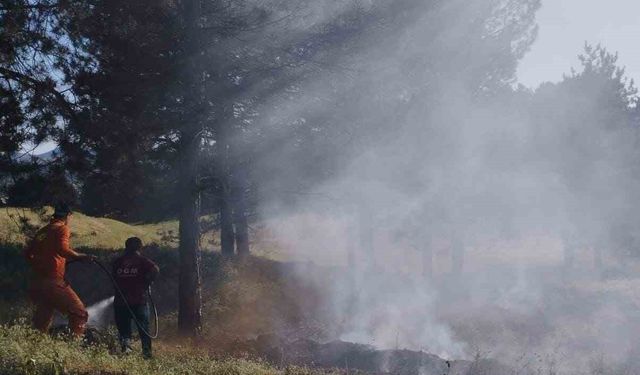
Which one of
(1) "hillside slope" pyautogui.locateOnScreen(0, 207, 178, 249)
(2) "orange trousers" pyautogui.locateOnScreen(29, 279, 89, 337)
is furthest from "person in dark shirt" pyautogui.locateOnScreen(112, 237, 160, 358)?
(1) "hillside slope" pyautogui.locateOnScreen(0, 207, 178, 249)

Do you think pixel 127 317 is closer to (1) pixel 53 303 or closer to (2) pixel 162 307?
(1) pixel 53 303

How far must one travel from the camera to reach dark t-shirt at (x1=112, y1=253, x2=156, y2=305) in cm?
762

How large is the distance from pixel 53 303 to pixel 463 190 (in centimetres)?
1504

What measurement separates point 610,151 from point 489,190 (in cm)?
696

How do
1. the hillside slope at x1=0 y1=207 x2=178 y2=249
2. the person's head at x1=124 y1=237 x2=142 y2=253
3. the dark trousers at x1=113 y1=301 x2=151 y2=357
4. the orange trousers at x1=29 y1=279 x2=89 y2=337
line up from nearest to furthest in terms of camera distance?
the orange trousers at x1=29 y1=279 x2=89 y2=337
the dark trousers at x1=113 y1=301 x2=151 y2=357
the person's head at x1=124 y1=237 x2=142 y2=253
the hillside slope at x1=0 y1=207 x2=178 y2=249

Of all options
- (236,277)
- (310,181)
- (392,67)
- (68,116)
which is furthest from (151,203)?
(392,67)

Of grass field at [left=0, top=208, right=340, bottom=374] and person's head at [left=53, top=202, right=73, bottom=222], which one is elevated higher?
person's head at [left=53, top=202, right=73, bottom=222]

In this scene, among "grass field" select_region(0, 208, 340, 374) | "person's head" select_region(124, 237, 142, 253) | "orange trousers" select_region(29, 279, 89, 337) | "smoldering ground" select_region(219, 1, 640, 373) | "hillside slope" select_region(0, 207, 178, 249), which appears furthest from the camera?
"hillside slope" select_region(0, 207, 178, 249)

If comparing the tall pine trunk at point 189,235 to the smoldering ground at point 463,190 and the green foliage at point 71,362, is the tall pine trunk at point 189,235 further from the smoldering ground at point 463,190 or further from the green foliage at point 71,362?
the green foliage at point 71,362

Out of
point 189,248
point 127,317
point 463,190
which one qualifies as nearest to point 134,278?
point 127,317

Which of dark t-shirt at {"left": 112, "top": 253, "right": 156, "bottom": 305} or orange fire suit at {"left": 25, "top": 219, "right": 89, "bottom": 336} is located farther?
dark t-shirt at {"left": 112, "top": 253, "right": 156, "bottom": 305}

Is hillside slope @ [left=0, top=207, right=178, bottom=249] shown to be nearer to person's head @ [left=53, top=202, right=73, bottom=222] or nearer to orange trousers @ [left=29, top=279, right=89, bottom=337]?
person's head @ [left=53, top=202, right=73, bottom=222]

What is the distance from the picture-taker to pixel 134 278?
765 centimetres

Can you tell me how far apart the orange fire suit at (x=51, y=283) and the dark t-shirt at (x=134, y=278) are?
0.86 meters
